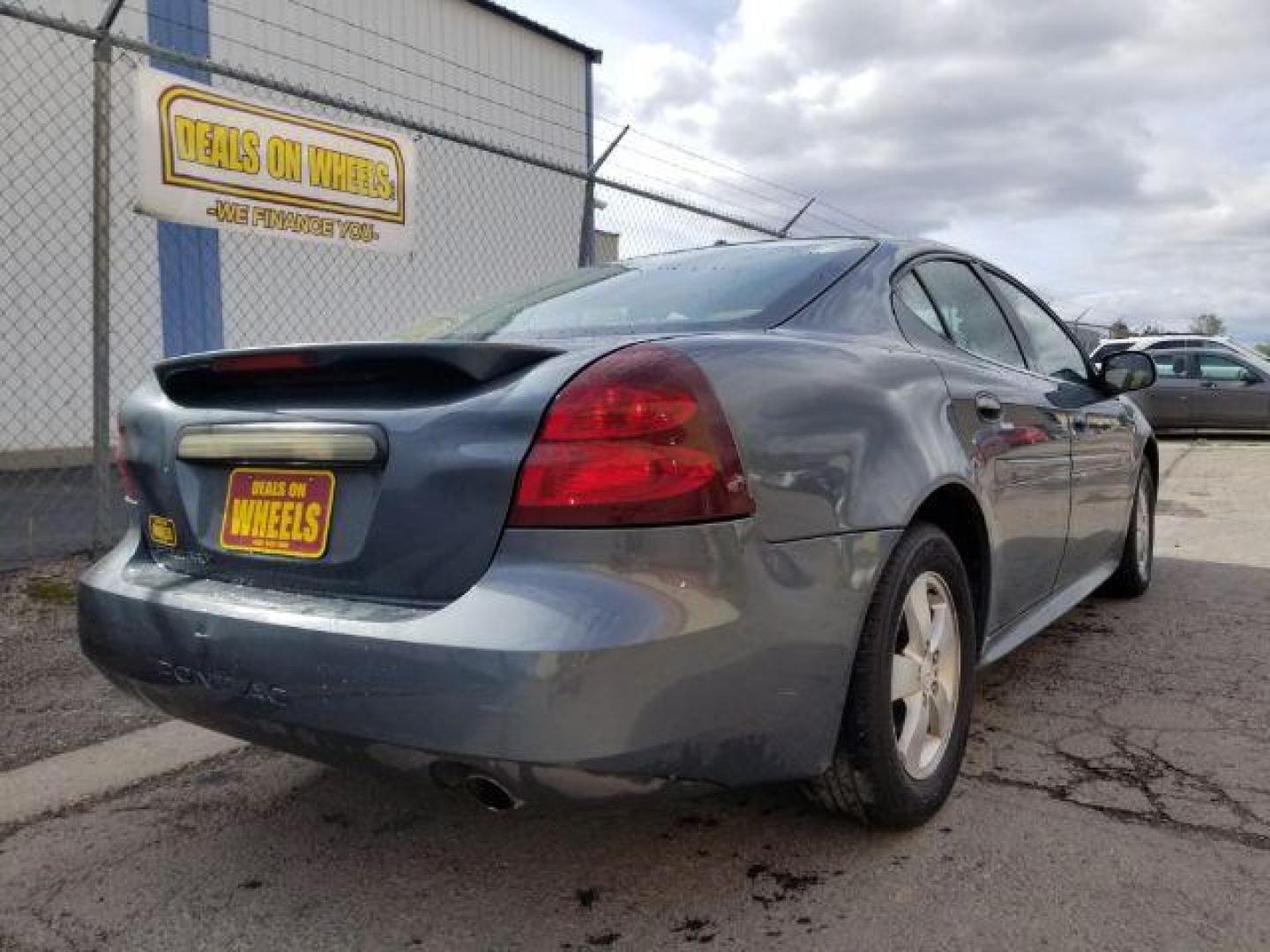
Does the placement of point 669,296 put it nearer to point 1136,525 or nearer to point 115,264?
point 1136,525

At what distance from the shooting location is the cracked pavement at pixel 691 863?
80.8 inches

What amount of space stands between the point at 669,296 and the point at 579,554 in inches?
46.2

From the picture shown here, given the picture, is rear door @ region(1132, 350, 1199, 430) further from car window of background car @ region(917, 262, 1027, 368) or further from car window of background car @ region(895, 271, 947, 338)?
car window of background car @ region(895, 271, 947, 338)

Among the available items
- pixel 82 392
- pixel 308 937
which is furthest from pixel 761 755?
→ pixel 82 392

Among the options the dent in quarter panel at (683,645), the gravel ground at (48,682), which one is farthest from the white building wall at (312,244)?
the dent in quarter panel at (683,645)

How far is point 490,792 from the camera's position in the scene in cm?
187

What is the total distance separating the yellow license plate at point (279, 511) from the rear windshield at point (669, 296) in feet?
1.88

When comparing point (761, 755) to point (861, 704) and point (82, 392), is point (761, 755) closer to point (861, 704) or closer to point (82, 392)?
point (861, 704)

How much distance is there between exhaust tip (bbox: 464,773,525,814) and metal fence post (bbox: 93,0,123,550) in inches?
137

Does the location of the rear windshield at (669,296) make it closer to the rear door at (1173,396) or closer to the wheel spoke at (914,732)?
the wheel spoke at (914,732)

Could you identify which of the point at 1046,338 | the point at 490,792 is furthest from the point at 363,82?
the point at 490,792

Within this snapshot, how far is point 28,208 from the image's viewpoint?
27.1ft

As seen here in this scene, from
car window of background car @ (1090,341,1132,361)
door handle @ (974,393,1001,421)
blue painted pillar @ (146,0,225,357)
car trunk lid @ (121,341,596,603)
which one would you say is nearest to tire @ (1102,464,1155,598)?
car window of background car @ (1090,341,1132,361)

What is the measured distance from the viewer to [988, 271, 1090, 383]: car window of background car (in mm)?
3812
